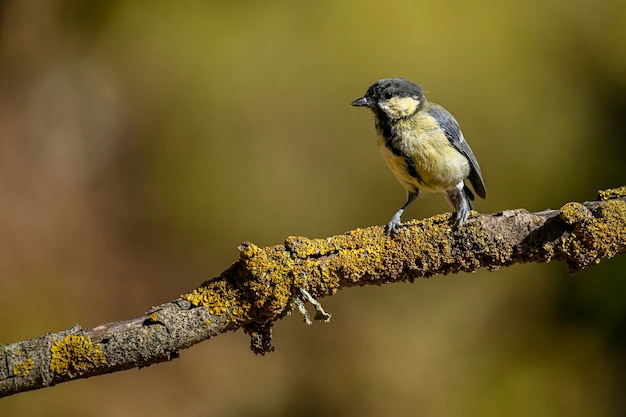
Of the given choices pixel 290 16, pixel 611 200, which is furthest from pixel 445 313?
pixel 290 16

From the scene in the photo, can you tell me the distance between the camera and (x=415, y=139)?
284 cm

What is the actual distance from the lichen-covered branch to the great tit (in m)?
0.63

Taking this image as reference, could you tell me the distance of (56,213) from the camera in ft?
12.7

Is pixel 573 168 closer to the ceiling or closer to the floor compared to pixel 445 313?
closer to the ceiling

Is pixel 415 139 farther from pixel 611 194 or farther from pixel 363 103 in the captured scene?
pixel 611 194

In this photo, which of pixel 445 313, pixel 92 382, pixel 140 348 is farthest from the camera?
pixel 445 313

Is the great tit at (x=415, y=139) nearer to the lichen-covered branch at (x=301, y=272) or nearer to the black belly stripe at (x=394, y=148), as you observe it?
the black belly stripe at (x=394, y=148)

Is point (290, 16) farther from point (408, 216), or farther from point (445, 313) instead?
point (445, 313)

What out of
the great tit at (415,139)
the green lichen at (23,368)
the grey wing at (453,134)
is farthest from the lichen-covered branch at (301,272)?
the grey wing at (453,134)

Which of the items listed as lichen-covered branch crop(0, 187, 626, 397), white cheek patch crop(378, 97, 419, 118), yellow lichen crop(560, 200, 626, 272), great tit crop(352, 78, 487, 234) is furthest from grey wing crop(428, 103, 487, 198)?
yellow lichen crop(560, 200, 626, 272)

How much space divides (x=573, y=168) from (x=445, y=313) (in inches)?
45.5

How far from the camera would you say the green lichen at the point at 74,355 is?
1833mm

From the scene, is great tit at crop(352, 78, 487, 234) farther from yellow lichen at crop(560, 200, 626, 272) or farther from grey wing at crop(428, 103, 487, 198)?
yellow lichen at crop(560, 200, 626, 272)

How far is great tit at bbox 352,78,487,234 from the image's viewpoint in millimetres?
2842
